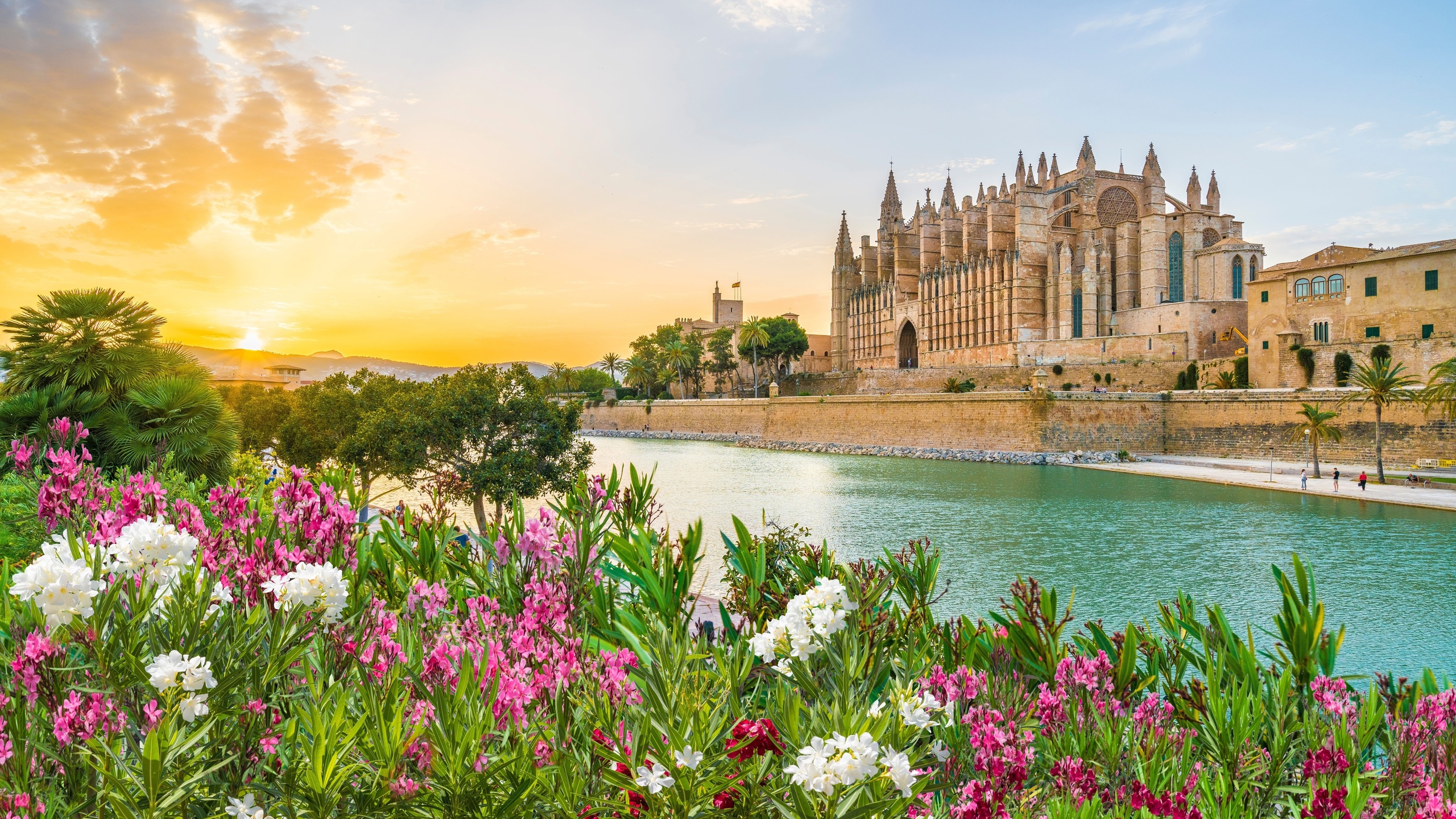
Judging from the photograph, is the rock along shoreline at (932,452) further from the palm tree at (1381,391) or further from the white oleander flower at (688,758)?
Result: the white oleander flower at (688,758)

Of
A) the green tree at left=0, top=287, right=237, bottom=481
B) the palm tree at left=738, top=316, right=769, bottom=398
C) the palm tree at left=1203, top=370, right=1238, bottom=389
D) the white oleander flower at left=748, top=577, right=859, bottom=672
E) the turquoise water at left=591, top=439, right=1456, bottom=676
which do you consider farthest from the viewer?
the palm tree at left=738, top=316, right=769, bottom=398

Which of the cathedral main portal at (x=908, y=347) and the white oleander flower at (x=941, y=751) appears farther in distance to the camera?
the cathedral main portal at (x=908, y=347)

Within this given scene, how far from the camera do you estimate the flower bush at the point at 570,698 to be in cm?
188

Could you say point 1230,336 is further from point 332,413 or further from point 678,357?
point 332,413

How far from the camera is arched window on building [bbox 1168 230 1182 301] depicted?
48.8 metres

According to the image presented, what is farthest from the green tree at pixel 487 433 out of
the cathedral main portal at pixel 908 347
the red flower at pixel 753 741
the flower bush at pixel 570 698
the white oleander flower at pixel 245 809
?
the cathedral main portal at pixel 908 347

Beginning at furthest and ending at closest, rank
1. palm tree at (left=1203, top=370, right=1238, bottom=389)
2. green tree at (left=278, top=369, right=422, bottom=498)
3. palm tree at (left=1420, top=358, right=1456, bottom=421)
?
palm tree at (left=1203, top=370, right=1238, bottom=389), palm tree at (left=1420, top=358, right=1456, bottom=421), green tree at (left=278, top=369, right=422, bottom=498)

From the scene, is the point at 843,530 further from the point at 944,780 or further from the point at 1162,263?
the point at 1162,263

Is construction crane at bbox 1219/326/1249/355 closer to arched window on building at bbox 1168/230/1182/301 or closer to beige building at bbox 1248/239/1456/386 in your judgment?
arched window on building at bbox 1168/230/1182/301

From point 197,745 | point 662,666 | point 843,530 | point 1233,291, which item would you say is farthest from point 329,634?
point 1233,291

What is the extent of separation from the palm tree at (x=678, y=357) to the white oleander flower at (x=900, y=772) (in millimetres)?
68615

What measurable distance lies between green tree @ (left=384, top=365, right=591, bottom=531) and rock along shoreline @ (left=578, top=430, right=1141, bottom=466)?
24.8 meters

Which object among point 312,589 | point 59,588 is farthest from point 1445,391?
point 59,588

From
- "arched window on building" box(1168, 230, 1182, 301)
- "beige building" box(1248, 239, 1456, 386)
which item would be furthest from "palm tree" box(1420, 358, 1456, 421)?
"arched window on building" box(1168, 230, 1182, 301)
